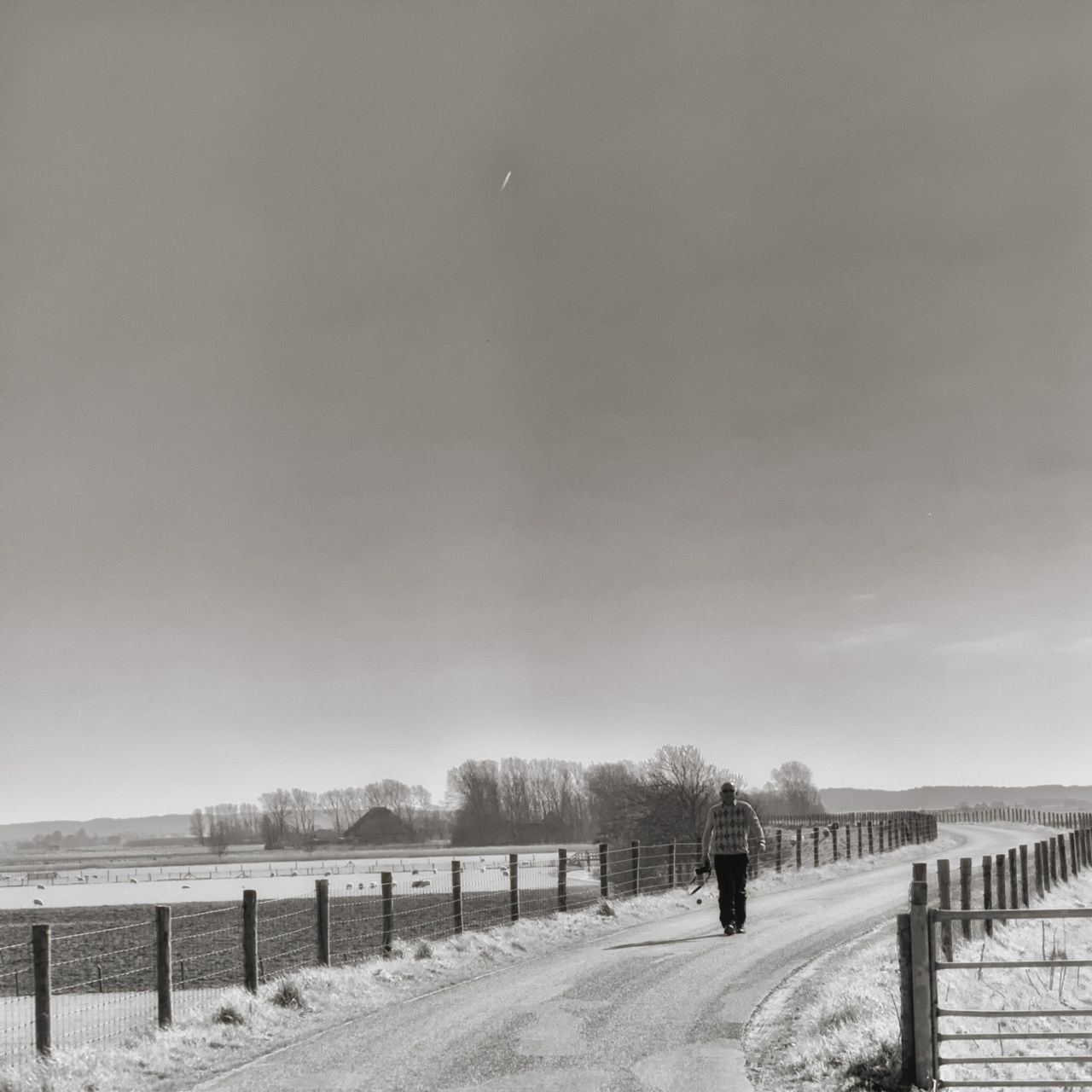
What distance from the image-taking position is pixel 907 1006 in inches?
324

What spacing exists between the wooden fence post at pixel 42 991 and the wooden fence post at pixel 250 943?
8.70 feet

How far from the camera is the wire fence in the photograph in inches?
517

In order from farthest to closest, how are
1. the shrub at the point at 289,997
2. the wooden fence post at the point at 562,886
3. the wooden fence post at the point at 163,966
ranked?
1. the wooden fence post at the point at 562,886
2. the shrub at the point at 289,997
3. the wooden fence post at the point at 163,966

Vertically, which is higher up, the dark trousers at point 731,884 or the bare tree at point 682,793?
the dark trousers at point 731,884

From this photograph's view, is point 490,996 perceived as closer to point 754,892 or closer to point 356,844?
point 754,892

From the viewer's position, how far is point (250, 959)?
1247 cm

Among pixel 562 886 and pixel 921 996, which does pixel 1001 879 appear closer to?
pixel 562 886

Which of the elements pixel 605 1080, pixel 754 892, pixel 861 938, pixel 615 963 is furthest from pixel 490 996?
pixel 754 892

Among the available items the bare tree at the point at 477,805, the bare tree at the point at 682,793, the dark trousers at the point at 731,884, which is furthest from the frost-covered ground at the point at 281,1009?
the bare tree at the point at 477,805

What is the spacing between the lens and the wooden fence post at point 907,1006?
26.8 feet

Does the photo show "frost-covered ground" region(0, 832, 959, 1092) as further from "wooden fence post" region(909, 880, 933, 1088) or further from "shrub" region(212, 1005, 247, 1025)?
"wooden fence post" region(909, 880, 933, 1088)

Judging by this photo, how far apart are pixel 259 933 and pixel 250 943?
94.6 feet

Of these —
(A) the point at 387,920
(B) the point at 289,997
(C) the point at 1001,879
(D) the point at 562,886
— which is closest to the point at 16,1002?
(D) the point at 562,886

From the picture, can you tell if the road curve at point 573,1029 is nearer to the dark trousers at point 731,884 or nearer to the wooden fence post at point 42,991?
the dark trousers at point 731,884
